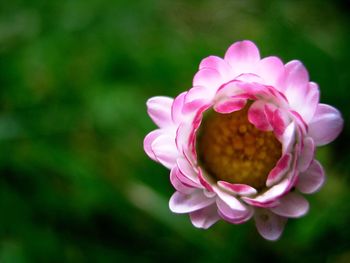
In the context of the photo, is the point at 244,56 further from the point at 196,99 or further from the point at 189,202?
the point at 189,202

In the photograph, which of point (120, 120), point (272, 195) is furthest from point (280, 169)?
point (120, 120)

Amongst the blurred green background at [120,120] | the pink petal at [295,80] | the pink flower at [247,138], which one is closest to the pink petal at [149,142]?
the pink flower at [247,138]

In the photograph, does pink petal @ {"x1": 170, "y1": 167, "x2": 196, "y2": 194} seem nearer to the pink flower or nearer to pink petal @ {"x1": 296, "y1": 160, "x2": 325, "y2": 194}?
the pink flower

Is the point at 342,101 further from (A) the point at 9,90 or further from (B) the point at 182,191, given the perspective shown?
(A) the point at 9,90

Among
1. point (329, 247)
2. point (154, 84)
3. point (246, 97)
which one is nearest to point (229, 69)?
point (246, 97)

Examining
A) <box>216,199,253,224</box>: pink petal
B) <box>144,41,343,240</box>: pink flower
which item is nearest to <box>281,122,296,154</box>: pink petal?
<box>144,41,343,240</box>: pink flower

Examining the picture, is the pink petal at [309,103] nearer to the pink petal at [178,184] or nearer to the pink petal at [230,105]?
the pink petal at [230,105]
